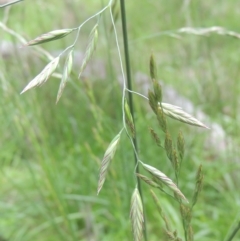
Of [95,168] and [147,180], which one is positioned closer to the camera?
[147,180]

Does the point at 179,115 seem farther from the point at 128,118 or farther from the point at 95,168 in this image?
the point at 95,168

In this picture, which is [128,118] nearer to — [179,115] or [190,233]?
[179,115]

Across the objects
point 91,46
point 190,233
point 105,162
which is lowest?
point 190,233

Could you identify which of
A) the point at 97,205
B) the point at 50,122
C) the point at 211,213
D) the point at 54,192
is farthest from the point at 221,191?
the point at 50,122

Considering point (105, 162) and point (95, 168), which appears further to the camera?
point (95, 168)

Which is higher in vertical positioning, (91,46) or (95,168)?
(91,46)

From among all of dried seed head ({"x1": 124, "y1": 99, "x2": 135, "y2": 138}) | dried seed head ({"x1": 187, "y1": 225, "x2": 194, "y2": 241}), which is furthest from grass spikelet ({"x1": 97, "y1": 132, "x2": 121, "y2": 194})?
dried seed head ({"x1": 187, "y1": 225, "x2": 194, "y2": 241})

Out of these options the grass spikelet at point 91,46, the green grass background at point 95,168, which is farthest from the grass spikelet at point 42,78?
the green grass background at point 95,168

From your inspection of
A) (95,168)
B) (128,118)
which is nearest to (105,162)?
(128,118)

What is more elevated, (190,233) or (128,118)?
(128,118)

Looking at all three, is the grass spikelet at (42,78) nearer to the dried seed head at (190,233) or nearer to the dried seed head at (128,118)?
the dried seed head at (128,118)

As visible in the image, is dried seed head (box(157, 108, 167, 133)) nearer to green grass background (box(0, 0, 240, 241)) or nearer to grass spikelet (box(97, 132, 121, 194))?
grass spikelet (box(97, 132, 121, 194))

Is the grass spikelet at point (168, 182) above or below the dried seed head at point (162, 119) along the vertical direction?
below
